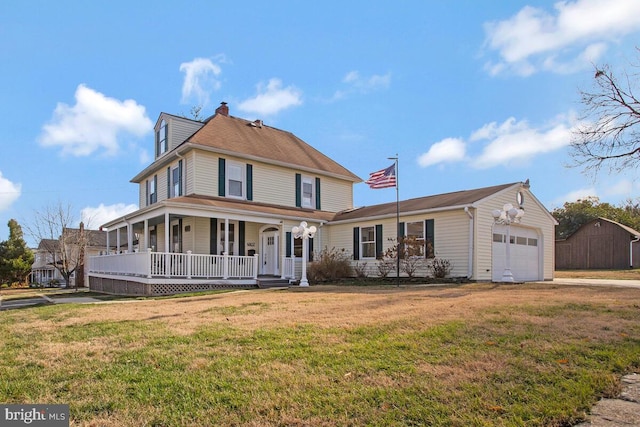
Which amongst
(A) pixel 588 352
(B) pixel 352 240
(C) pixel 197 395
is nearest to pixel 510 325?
(A) pixel 588 352

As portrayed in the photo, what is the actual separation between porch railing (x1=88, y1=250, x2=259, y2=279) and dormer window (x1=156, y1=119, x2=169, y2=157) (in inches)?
246

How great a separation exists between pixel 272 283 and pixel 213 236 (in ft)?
11.1

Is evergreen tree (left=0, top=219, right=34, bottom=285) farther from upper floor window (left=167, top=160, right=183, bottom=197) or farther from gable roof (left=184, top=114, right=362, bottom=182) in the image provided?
gable roof (left=184, top=114, right=362, bottom=182)

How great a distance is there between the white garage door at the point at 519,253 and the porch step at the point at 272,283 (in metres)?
7.83

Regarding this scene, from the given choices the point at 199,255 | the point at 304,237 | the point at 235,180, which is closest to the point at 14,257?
the point at 235,180

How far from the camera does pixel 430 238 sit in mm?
16891

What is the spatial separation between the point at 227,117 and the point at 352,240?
905 cm

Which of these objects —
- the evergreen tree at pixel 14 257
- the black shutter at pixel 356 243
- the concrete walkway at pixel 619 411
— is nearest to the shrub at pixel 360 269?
the black shutter at pixel 356 243

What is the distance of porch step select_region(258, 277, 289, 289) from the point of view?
16.7 metres

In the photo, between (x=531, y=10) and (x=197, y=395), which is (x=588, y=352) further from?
(x=531, y=10)

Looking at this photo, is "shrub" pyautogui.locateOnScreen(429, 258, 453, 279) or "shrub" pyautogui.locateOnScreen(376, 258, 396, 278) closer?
"shrub" pyautogui.locateOnScreen(429, 258, 453, 279)

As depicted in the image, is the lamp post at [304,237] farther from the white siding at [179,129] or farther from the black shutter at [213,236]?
the white siding at [179,129]

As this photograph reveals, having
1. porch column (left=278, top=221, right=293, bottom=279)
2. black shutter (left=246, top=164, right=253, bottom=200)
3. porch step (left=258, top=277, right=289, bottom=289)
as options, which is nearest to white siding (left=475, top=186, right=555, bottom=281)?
porch step (left=258, top=277, right=289, bottom=289)

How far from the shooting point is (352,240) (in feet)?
64.7
